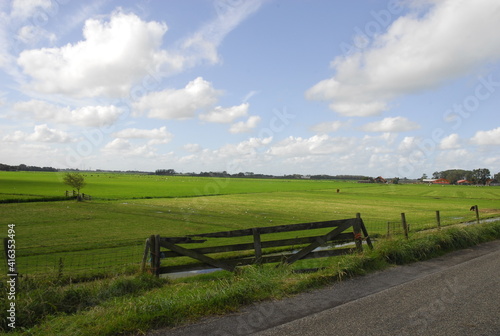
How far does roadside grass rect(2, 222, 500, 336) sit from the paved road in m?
0.35

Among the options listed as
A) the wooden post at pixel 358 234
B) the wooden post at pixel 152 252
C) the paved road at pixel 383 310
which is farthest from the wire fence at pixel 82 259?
the paved road at pixel 383 310

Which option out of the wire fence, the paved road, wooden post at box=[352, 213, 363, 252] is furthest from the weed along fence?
the wire fence

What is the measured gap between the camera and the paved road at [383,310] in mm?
5789

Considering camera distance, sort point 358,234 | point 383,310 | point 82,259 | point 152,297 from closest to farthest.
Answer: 1. point 383,310
2. point 152,297
3. point 358,234
4. point 82,259

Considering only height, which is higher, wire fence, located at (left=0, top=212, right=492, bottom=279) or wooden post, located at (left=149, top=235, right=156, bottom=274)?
wooden post, located at (left=149, top=235, right=156, bottom=274)

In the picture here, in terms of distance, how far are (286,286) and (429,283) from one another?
12.7 feet

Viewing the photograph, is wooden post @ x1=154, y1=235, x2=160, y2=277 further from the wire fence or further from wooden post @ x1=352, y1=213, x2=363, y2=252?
wooden post @ x1=352, y1=213, x2=363, y2=252

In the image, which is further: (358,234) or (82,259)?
(82,259)

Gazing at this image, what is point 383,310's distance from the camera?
261 inches

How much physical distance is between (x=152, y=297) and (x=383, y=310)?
16.7 feet

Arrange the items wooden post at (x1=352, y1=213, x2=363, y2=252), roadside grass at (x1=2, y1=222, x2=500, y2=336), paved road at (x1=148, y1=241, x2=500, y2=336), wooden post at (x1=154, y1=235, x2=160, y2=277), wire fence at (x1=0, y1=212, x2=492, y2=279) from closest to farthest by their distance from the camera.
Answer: paved road at (x1=148, y1=241, x2=500, y2=336), roadside grass at (x1=2, y1=222, x2=500, y2=336), wooden post at (x1=154, y1=235, x2=160, y2=277), wooden post at (x1=352, y1=213, x2=363, y2=252), wire fence at (x1=0, y1=212, x2=492, y2=279)

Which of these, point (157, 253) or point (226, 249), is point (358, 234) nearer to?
point (226, 249)

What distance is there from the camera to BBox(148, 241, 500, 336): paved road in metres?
5.79

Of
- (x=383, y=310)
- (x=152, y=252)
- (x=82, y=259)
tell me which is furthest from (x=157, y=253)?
(x=82, y=259)
